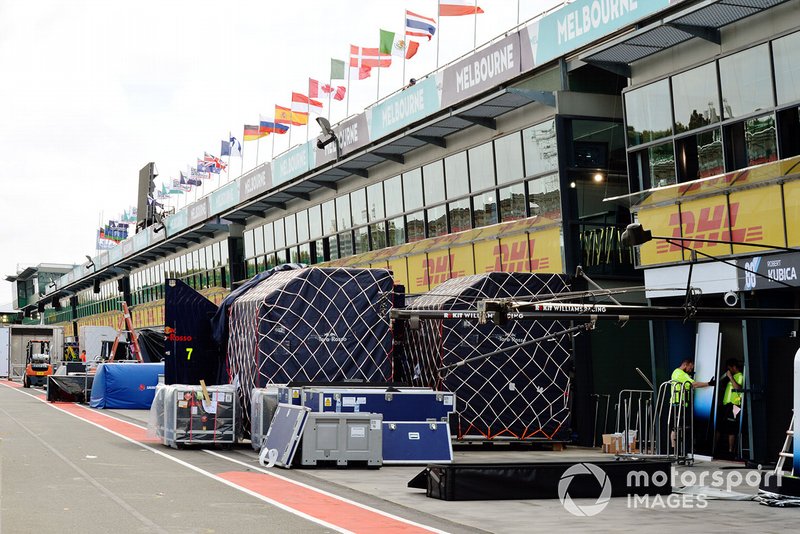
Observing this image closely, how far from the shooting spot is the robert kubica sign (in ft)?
56.6

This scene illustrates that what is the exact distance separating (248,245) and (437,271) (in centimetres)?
1907

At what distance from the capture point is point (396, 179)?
32.0 metres

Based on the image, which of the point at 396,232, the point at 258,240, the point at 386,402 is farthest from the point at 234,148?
the point at 386,402

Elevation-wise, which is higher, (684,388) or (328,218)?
(328,218)

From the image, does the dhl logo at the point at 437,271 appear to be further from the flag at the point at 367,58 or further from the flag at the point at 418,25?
the flag at the point at 367,58

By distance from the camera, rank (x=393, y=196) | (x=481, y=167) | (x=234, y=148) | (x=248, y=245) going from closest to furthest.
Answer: (x=481, y=167)
(x=393, y=196)
(x=248, y=245)
(x=234, y=148)

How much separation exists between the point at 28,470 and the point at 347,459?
530 cm

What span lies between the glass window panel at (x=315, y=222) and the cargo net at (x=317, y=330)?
16.2m

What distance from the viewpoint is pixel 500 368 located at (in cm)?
2184

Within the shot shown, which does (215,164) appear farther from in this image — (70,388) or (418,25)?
(418,25)

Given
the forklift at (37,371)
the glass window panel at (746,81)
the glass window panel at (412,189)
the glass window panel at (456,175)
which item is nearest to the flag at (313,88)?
the glass window panel at (412,189)

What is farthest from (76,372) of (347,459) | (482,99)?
(347,459)

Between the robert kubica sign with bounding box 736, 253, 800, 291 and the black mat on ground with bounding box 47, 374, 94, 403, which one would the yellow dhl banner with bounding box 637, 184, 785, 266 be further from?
the black mat on ground with bounding box 47, 374, 94, 403

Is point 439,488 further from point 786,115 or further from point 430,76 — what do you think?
point 430,76
